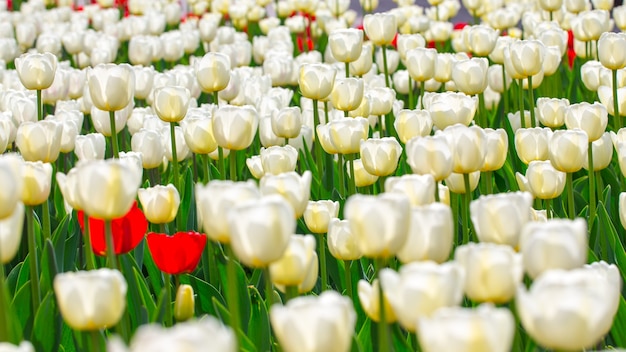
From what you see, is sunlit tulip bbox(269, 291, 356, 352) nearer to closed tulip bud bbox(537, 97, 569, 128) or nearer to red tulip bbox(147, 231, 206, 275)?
red tulip bbox(147, 231, 206, 275)

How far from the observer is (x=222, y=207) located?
1.42 m

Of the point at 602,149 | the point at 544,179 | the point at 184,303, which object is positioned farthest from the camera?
the point at 602,149

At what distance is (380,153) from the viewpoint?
8.04 ft

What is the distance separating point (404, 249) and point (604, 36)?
2285 mm

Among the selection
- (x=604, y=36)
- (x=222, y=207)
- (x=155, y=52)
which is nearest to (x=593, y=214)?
(x=604, y=36)

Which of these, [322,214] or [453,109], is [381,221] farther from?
[453,109]

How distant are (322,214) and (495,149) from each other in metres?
0.46

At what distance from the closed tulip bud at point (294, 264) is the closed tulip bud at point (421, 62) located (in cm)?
227

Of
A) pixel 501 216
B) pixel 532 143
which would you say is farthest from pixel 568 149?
pixel 501 216

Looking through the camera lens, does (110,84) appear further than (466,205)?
Yes

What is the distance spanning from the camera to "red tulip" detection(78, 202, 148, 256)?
2.04 m

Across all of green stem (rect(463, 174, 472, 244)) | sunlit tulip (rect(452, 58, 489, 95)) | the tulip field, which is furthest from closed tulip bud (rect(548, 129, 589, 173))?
sunlit tulip (rect(452, 58, 489, 95))

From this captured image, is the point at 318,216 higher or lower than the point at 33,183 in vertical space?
lower

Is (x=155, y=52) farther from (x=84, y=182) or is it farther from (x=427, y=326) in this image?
(x=427, y=326)
